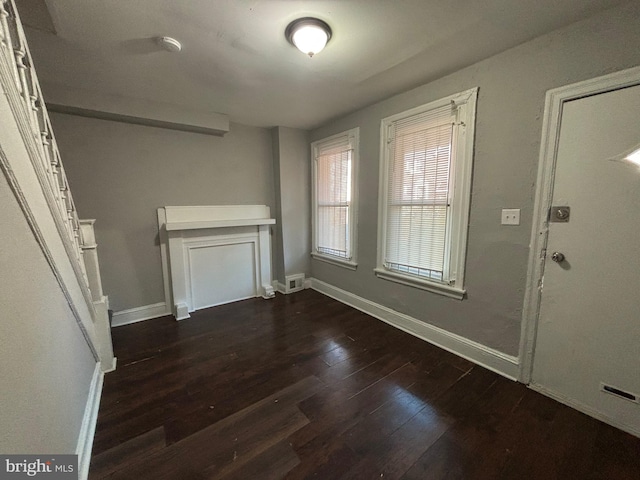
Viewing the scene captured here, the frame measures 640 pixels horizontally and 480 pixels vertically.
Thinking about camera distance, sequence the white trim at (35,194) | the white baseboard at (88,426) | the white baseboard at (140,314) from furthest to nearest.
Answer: the white baseboard at (140,314) < the white baseboard at (88,426) < the white trim at (35,194)

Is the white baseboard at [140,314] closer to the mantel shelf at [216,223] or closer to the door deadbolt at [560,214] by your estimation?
the mantel shelf at [216,223]

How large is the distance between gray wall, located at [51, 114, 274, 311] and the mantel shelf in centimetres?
26

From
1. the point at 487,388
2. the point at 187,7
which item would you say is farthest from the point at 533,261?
the point at 187,7

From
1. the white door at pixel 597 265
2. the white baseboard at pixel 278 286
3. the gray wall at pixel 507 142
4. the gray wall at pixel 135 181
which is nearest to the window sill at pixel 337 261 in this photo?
the white baseboard at pixel 278 286

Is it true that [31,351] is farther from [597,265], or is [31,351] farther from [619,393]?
[619,393]

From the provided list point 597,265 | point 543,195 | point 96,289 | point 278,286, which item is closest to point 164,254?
point 96,289

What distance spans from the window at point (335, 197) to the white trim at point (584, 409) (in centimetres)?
194

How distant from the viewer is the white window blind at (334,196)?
3164 millimetres

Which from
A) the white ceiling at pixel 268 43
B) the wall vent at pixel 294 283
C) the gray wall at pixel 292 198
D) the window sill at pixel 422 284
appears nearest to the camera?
the white ceiling at pixel 268 43

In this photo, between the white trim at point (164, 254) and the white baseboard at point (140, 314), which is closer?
the white baseboard at point (140, 314)

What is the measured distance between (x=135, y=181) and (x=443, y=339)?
11.6 feet

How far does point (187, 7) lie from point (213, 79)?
0.80 m

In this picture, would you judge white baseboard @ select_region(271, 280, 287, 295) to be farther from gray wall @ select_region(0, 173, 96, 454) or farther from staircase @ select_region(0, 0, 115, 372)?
gray wall @ select_region(0, 173, 96, 454)

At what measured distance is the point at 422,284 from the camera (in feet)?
8.02
